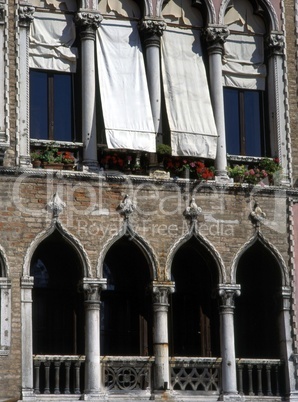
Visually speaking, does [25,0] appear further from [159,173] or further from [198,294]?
[198,294]

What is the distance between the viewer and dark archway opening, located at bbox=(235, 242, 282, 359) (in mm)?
24953

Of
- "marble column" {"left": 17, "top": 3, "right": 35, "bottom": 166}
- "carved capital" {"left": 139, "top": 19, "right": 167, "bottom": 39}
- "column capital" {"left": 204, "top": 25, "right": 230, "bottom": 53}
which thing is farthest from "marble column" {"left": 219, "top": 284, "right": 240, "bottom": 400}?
"carved capital" {"left": 139, "top": 19, "right": 167, "bottom": 39}

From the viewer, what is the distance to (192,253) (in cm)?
2505

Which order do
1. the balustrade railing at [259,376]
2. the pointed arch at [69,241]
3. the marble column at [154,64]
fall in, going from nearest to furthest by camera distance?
the pointed arch at [69,241] → the balustrade railing at [259,376] → the marble column at [154,64]

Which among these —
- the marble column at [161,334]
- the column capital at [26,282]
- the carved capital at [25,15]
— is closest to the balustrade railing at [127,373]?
the marble column at [161,334]

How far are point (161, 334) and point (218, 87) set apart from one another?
5328mm

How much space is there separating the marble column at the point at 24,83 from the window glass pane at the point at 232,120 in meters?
4.40

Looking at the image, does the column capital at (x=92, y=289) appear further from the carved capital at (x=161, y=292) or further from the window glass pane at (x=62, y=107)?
the window glass pane at (x=62, y=107)

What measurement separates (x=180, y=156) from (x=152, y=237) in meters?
1.90

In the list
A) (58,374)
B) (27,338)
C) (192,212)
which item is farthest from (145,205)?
(58,374)

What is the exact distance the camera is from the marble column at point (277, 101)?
25578mm

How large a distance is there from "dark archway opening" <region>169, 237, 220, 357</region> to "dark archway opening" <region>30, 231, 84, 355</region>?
2002mm

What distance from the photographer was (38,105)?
2464 centimetres

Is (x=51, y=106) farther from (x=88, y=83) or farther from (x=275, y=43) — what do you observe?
(x=275, y=43)
